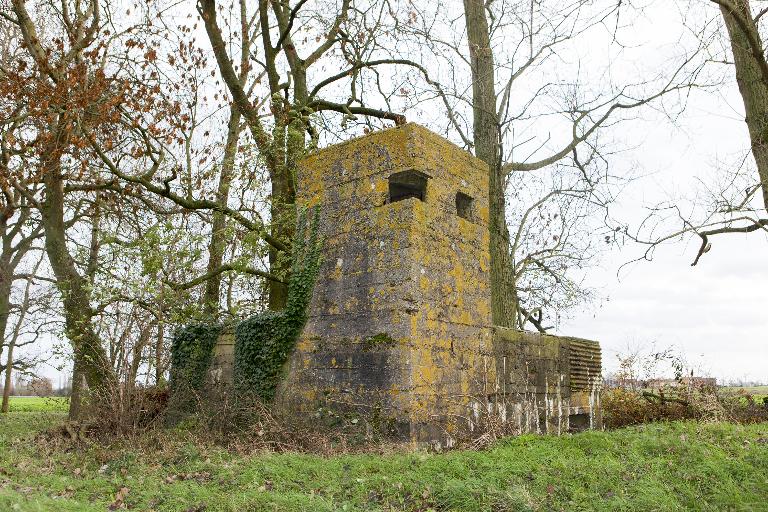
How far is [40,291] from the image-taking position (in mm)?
21359

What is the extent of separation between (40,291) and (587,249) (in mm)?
18020

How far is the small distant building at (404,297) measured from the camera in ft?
24.7

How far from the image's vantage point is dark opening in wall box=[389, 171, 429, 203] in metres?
8.05

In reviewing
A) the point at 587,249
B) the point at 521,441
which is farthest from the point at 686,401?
the point at 521,441

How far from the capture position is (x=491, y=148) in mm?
12875

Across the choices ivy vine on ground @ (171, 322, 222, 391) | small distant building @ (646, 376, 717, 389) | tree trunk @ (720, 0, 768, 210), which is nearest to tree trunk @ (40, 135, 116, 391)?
ivy vine on ground @ (171, 322, 222, 391)

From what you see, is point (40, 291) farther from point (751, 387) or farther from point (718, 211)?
point (751, 387)

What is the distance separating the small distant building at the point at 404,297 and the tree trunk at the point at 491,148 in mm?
3107

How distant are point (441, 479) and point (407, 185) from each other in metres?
4.15

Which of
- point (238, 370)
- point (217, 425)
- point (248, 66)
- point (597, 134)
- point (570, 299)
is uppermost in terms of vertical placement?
point (248, 66)

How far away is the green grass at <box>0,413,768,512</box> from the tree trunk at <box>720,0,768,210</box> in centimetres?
485

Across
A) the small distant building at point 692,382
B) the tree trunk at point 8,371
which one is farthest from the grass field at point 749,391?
the tree trunk at point 8,371

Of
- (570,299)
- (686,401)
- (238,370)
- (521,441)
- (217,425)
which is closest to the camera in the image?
(521,441)

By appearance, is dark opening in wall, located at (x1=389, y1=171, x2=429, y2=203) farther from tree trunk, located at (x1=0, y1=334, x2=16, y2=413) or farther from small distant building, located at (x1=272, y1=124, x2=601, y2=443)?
tree trunk, located at (x1=0, y1=334, x2=16, y2=413)
